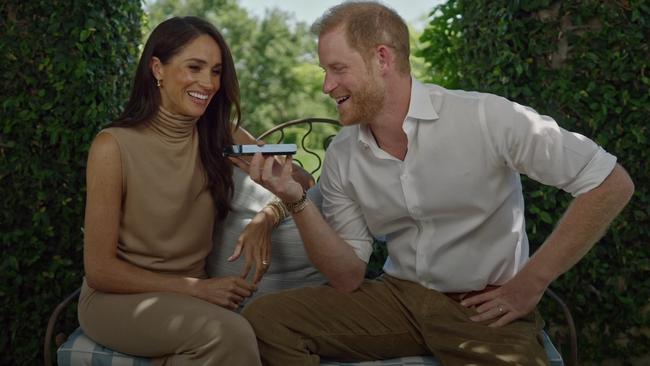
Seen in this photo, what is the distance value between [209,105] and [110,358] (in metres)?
0.92

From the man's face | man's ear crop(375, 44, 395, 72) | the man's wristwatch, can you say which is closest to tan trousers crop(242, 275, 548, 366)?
the man's wristwatch

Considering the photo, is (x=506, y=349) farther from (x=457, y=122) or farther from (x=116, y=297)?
(x=116, y=297)

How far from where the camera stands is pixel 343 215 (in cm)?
263

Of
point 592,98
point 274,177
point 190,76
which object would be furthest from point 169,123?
point 592,98

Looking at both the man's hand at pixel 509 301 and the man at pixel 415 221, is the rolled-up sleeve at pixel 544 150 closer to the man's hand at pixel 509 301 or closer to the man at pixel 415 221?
the man at pixel 415 221

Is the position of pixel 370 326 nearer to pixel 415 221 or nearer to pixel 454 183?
pixel 415 221

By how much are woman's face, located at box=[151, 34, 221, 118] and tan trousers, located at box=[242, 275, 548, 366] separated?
2.22 ft

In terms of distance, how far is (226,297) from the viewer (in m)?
2.57

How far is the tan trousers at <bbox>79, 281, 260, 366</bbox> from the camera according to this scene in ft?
7.68

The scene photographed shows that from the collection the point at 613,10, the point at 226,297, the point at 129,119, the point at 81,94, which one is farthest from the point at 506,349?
the point at 81,94

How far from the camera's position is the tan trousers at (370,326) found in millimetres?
2402

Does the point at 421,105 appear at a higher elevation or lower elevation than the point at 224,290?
higher

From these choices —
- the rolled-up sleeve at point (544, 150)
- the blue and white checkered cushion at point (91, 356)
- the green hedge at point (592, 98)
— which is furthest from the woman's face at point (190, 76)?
the green hedge at point (592, 98)

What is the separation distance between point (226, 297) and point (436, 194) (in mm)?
721
